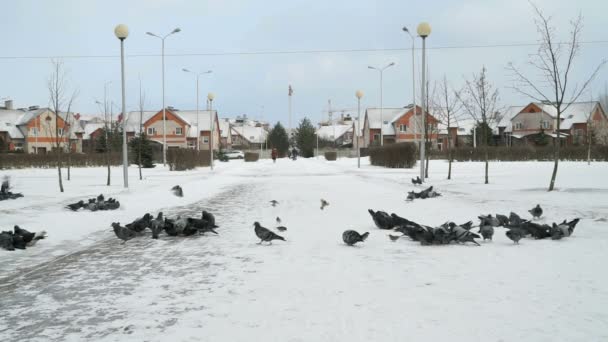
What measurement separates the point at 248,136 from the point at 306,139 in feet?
163

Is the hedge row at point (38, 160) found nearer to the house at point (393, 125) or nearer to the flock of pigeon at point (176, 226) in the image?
the flock of pigeon at point (176, 226)

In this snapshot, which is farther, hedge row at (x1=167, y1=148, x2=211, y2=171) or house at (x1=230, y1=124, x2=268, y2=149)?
house at (x1=230, y1=124, x2=268, y2=149)

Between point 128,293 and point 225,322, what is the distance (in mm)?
1528

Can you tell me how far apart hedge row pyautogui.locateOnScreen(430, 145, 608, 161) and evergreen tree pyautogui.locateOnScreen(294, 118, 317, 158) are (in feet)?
148

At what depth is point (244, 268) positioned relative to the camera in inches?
247

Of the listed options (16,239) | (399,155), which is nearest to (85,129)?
(399,155)

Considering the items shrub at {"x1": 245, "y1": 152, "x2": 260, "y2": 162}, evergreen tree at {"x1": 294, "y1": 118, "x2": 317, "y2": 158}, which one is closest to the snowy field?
shrub at {"x1": 245, "y1": 152, "x2": 260, "y2": 162}

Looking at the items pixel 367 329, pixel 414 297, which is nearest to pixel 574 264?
pixel 414 297

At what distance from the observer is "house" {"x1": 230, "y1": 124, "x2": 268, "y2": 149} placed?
135875mm

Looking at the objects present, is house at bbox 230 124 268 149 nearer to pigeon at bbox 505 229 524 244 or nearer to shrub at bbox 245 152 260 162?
shrub at bbox 245 152 260 162

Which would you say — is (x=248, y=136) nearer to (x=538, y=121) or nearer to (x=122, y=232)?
(x=538, y=121)

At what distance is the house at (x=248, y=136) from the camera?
135875 millimetres

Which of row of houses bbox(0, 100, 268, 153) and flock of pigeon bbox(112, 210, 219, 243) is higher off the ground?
row of houses bbox(0, 100, 268, 153)

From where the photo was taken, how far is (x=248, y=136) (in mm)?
142750
